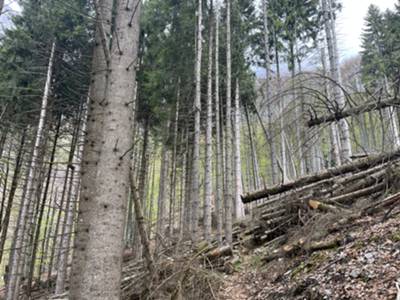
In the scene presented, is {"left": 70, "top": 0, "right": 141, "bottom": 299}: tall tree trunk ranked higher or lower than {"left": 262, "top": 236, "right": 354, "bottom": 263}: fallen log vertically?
higher

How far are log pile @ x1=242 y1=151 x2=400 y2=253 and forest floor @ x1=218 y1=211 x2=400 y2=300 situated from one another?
0.43 m

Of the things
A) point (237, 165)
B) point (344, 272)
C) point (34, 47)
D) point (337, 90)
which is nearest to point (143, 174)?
point (237, 165)

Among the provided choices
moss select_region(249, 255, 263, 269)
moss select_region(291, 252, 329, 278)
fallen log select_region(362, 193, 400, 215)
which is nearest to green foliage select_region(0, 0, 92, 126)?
moss select_region(249, 255, 263, 269)

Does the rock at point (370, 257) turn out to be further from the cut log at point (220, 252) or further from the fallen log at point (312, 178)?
the cut log at point (220, 252)

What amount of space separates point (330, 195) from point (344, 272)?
2.48 metres

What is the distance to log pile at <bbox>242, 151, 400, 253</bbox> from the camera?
4164 millimetres

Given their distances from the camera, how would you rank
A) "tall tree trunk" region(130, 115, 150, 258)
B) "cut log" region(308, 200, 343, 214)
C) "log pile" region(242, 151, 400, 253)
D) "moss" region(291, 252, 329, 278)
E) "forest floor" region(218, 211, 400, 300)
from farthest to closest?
"tall tree trunk" region(130, 115, 150, 258) → "cut log" region(308, 200, 343, 214) → "log pile" region(242, 151, 400, 253) → "moss" region(291, 252, 329, 278) → "forest floor" region(218, 211, 400, 300)

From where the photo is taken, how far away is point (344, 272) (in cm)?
281

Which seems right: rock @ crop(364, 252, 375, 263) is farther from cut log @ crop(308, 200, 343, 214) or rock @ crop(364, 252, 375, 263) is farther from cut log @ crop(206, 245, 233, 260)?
cut log @ crop(206, 245, 233, 260)

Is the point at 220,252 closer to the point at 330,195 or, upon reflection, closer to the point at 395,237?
the point at 330,195

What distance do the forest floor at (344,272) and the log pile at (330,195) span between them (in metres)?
0.43

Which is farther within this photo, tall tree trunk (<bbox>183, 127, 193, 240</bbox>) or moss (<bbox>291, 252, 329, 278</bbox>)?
tall tree trunk (<bbox>183, 127, 193, 240</bbox>)

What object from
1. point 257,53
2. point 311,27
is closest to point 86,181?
point 257,53

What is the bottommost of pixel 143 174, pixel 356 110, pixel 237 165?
pixel 356 110
